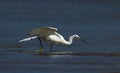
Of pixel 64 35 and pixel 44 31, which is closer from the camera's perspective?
pixel 44 31

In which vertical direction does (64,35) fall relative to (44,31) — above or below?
below

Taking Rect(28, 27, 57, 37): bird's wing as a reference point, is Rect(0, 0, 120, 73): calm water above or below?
below

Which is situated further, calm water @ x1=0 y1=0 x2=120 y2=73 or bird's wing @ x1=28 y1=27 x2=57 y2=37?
bird's wing @ x1=28 y1=27 x2=57 y2=37

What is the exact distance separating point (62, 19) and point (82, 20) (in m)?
1.22

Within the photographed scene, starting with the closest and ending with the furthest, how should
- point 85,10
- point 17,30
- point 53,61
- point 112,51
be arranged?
point 53,61, point 112,51, point 17,30, point 85,10

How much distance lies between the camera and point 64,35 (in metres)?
27.3

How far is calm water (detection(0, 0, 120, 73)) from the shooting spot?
19.2m

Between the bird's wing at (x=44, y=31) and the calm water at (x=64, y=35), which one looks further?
the bird's wing at (x=44, y=31)

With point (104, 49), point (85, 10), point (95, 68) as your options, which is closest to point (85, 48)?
point (104, 49)

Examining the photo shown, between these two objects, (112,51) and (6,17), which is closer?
(112,51)

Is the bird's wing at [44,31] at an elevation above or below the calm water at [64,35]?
above

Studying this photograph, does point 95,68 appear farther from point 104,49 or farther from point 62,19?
point 62,19

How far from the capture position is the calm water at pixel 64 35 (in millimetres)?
19172

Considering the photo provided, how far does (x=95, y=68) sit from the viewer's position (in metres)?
18.9
